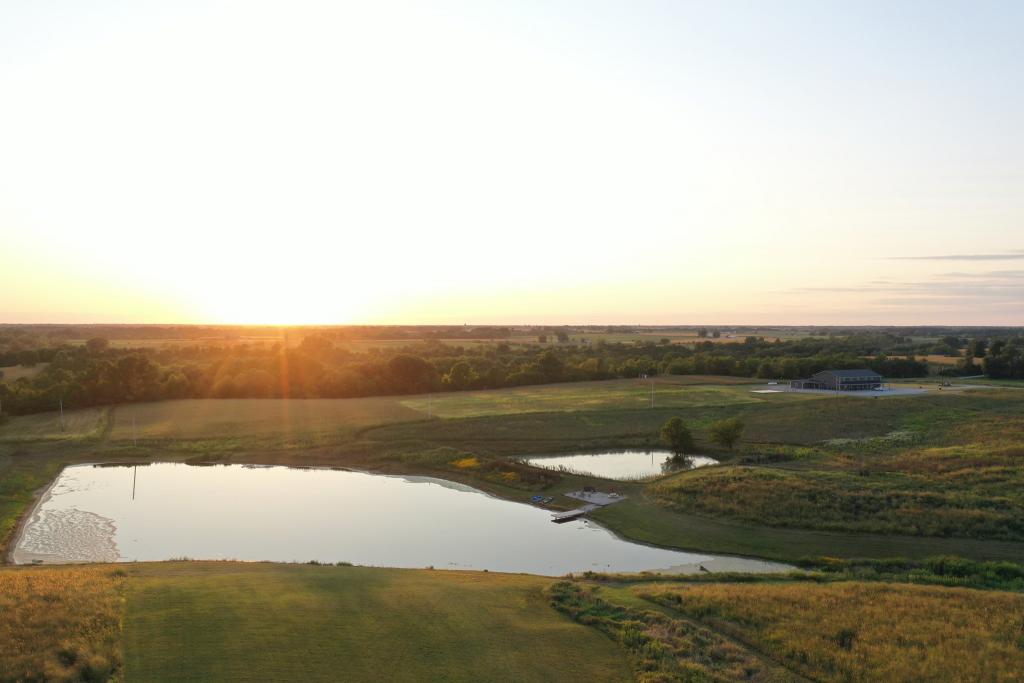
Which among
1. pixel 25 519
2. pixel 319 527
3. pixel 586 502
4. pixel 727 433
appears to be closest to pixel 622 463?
pixel 727 433

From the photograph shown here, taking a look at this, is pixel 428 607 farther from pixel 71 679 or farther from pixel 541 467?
pixel 541 467

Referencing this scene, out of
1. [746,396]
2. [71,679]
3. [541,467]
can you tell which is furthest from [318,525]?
[746,396]

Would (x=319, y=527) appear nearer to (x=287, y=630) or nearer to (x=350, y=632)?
(x=287, y=630)

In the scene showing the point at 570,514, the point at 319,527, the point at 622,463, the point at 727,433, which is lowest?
the point at 319,527

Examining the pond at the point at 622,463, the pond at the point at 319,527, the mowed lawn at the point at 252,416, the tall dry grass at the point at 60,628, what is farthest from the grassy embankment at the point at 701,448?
the tall dry grass at the point at 60,628

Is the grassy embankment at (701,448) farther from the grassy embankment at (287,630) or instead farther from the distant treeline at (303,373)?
the grassy embankment at (287,630)

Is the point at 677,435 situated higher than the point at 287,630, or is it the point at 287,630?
the point at 677,435
